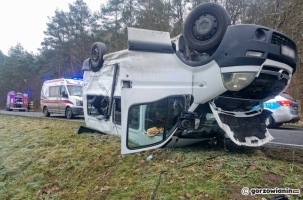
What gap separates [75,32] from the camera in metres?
34.7

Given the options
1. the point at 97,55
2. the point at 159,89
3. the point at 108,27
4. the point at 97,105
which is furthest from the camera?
the point at 108,27

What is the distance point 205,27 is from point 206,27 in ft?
0.05

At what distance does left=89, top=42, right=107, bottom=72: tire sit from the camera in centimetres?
669

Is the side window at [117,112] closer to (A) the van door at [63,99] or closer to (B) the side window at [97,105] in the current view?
(B) the side window at [97,105]

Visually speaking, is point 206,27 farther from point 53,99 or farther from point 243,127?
point 53,99

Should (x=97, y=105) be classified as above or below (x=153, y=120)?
above

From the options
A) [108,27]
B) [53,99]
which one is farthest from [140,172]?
[108,27]

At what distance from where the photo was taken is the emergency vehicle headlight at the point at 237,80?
3887mm

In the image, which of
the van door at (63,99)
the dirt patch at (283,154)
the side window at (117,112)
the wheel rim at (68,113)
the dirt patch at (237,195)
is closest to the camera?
the dirt patch at (237,195)

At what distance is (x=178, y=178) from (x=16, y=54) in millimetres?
56020

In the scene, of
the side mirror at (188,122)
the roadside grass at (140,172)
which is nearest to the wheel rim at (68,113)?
the roadside grass at (140,172)

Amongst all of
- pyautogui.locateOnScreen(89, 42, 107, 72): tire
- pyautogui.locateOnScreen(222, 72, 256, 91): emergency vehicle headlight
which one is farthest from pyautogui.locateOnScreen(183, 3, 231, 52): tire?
pyautogui.locateOnScreen(89, 42, 107, 72): tire

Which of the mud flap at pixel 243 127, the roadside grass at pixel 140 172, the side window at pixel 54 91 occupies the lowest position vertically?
the roadside grass at pixel 140 172

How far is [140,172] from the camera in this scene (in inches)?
165
